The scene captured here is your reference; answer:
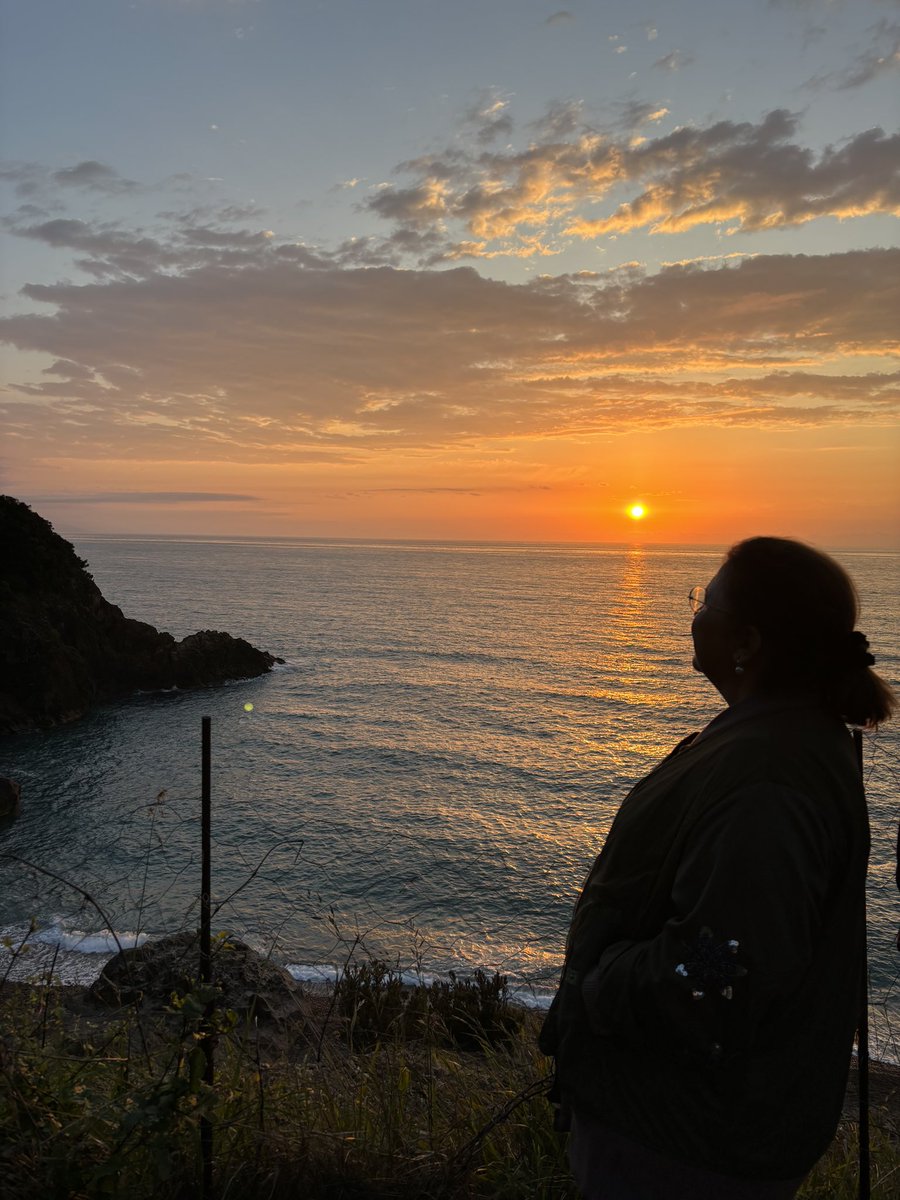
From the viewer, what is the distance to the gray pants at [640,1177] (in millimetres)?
1713

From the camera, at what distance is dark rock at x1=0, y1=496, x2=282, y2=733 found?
28.6 meters

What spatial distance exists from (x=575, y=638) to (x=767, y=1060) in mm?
54521

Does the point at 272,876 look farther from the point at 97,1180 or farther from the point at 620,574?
the point at 620,574

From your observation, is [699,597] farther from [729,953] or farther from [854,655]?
[729,953]

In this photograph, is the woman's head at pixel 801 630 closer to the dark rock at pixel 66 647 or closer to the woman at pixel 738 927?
the woman at pixel 738 927

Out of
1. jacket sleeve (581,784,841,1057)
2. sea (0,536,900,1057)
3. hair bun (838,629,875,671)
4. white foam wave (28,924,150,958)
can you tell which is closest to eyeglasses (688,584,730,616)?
hair bun (838,629,875,671)

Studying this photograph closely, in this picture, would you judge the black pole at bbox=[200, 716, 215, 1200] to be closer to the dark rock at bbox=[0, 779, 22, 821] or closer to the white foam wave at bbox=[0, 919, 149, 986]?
the white foam wave at bbox=[0, 919, 149, 986]

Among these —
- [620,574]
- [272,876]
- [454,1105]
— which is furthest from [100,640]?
[620,574]

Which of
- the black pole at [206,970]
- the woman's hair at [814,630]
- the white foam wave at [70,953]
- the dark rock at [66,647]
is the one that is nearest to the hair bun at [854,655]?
the woman's hair at [814,630]

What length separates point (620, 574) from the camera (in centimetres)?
13238

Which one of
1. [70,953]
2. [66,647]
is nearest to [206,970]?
[70,953]

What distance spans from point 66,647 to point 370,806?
55.9 feet

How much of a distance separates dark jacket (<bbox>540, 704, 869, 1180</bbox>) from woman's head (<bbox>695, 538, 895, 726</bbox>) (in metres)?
0.10

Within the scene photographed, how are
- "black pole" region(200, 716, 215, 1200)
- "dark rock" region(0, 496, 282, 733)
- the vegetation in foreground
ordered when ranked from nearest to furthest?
the vegetation in foreground < "black pole" region(200, 716, 215, 1200) < "dark rock" region(0, 496, 282, 733)
